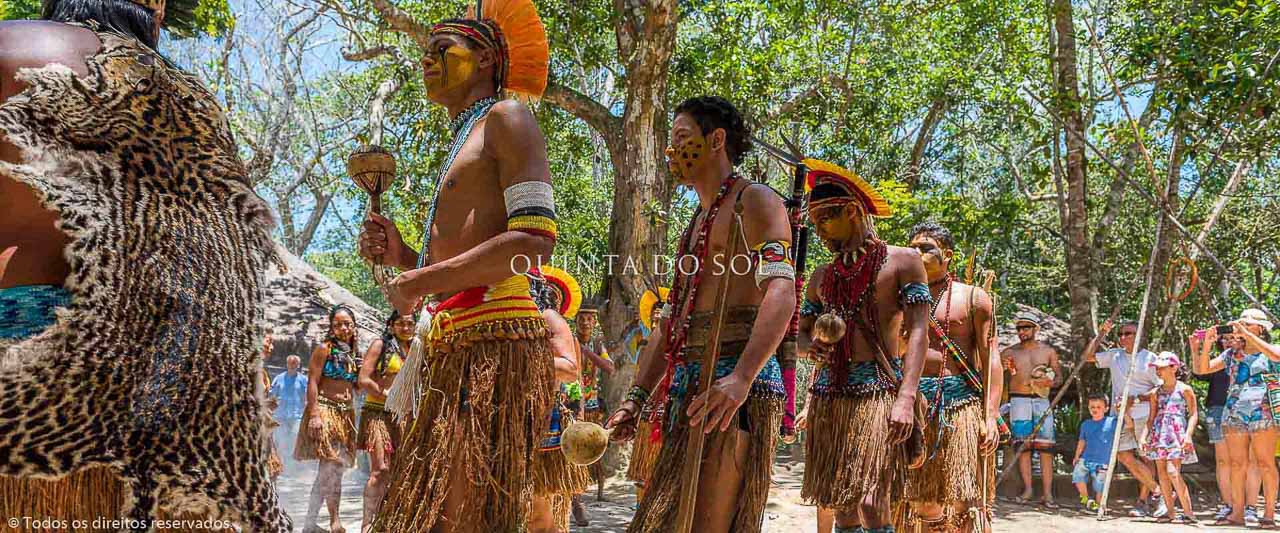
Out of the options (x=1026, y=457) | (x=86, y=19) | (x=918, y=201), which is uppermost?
(x=918, y=201)

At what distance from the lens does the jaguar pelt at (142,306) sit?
2.13m

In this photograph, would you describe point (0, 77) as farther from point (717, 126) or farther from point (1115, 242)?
point (1115, 242)

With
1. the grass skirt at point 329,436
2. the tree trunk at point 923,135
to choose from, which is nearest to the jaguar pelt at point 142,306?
the grass skirt at point 329,436

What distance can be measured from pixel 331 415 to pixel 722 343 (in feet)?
19.4

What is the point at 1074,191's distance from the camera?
46.0ft

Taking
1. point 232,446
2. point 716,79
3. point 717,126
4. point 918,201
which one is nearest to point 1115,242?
point 918,201

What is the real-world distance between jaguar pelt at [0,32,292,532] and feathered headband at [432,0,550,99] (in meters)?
1.32

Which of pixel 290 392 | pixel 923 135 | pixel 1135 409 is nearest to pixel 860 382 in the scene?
pixel 1135 409

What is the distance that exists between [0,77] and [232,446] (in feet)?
3.01

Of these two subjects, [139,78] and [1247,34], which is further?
[1247,34]

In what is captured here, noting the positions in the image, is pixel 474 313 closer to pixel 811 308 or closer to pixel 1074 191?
pixel 811 308

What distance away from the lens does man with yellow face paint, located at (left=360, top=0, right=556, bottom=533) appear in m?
3.12

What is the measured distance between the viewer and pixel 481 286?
10.6 feet

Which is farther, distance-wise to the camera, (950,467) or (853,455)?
(950,467)
